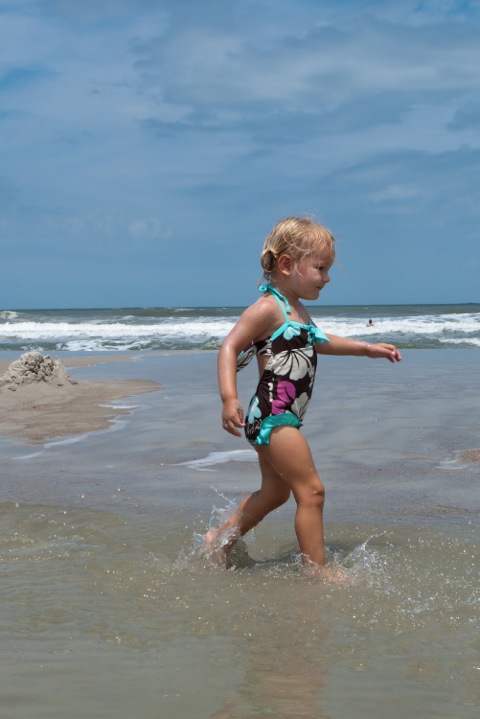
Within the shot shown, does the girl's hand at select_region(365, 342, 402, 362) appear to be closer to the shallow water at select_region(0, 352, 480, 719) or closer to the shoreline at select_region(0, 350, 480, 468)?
the shallow water at select_region(0, 352, 480, 719)

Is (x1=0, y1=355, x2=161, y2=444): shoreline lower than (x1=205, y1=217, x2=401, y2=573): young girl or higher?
lower

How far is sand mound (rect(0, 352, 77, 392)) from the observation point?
32.6ft

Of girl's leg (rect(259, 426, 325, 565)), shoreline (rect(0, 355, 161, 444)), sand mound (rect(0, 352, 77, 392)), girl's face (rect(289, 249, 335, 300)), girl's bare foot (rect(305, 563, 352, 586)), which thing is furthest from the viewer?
sand mound (rect(0, 352, 77, 392))

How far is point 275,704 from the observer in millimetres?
2146

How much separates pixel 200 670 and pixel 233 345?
141 centimetres

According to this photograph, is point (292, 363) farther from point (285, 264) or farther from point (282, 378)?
point (285, 264)

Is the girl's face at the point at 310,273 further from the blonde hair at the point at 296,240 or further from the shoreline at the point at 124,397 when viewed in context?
the shoreline at the point at 124,397

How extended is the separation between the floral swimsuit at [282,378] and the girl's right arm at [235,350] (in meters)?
0.06

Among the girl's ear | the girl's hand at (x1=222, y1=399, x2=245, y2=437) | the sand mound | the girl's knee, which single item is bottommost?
the girl's knee

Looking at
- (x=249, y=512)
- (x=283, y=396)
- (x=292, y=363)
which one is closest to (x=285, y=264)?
(x=292, y=363)

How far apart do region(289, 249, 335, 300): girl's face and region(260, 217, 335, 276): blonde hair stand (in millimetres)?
21

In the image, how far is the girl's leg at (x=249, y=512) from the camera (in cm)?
355

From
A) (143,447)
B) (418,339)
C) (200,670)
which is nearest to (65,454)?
(143,447)

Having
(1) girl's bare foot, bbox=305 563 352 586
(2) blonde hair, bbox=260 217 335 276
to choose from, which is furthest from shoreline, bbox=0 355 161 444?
(1) girl's bare foot, bbox=305 563 352 586
